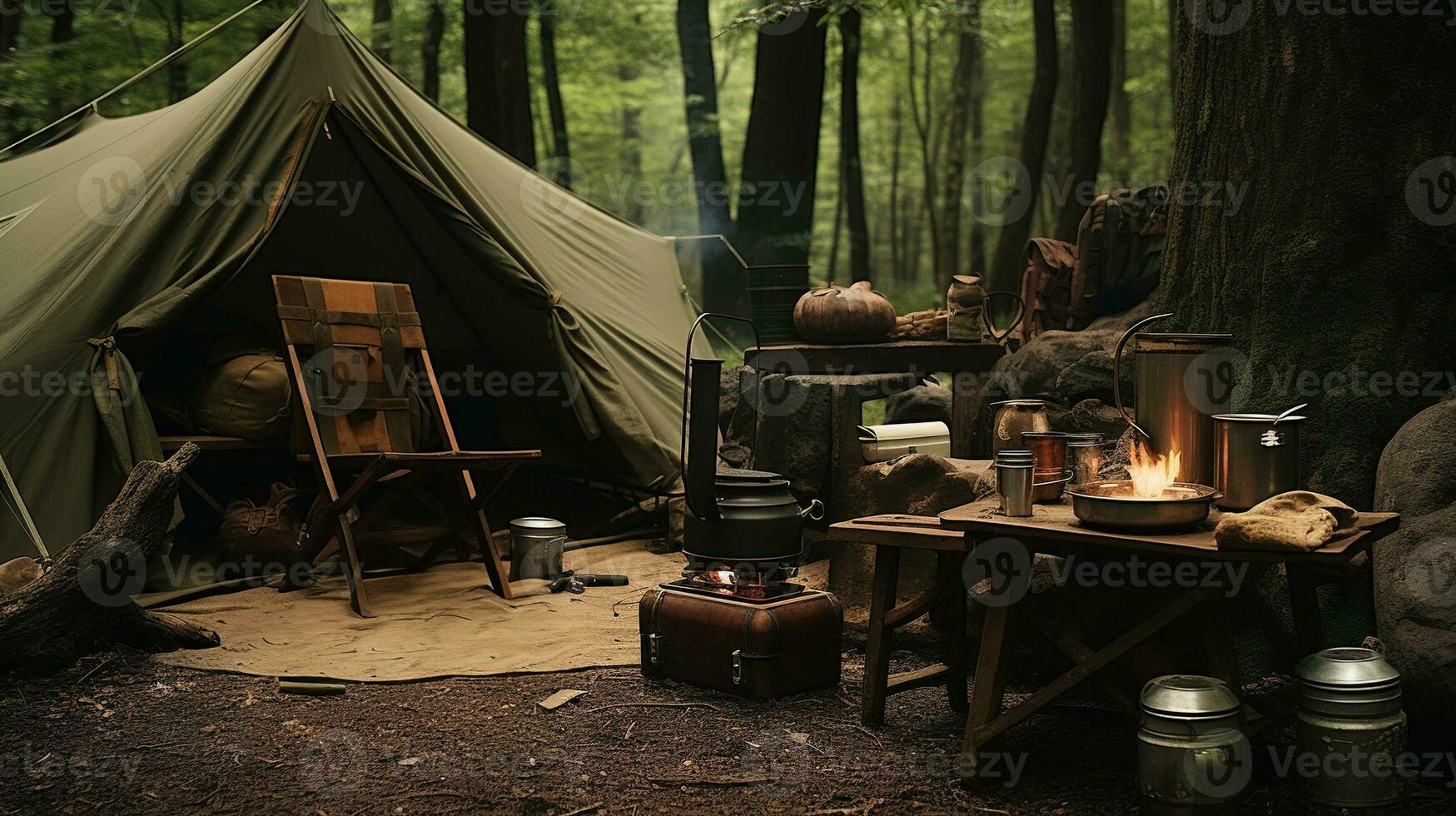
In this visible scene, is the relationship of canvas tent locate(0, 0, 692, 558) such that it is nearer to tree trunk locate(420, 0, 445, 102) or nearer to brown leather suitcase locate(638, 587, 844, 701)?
brown leather suitcase locate(638, 587, 844, 701)

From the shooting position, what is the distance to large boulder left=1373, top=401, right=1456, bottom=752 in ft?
8.41

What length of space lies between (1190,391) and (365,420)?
12.7 ft

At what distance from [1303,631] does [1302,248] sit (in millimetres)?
1349

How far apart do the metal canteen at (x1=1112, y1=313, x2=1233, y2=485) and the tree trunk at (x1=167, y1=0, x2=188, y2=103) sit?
11.0 metres

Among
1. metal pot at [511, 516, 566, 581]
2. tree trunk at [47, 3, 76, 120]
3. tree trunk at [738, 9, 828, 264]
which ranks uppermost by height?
tree trunk at [47, 3, 76, 120]

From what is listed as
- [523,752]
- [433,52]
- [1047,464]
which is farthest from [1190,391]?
[433,52]

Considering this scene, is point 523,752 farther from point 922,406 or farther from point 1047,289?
point 1047,289

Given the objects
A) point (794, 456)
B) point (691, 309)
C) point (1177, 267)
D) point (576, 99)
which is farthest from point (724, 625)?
point (576, 99)

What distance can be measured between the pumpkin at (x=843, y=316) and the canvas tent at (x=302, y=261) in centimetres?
105

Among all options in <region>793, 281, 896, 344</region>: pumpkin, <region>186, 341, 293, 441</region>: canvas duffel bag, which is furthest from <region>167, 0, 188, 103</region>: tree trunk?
<region>793, 281, 896, 344</region>: pumpkin

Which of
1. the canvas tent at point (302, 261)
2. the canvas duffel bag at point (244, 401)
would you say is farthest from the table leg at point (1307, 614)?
the canvas duffel bag at point (244, 401)

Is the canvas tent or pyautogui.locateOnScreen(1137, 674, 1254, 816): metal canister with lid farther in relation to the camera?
the canvas tent

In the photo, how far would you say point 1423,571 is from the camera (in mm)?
2699

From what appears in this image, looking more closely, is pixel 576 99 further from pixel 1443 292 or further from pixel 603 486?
pixel 1443 292
